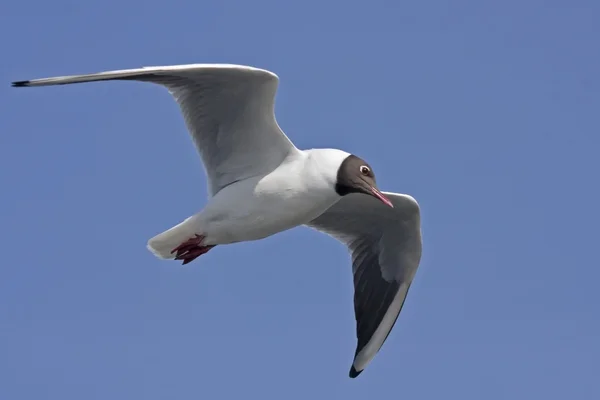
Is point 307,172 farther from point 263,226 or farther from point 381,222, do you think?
point 381,222

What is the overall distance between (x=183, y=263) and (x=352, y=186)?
6.18 ft

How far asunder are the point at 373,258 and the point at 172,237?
2.55m

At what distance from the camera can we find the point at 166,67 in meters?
10.4

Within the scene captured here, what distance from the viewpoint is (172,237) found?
1164cm

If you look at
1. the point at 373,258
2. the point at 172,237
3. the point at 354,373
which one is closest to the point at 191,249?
the point at 172,237

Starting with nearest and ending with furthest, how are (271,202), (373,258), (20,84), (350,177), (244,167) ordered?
(20,84) < (350,177) < (271,202) < (244,167) < (373,258)

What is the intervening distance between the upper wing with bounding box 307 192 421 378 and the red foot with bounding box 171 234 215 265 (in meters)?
1.87

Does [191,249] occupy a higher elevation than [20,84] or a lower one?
lower

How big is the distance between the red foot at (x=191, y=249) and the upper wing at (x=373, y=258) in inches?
73.5

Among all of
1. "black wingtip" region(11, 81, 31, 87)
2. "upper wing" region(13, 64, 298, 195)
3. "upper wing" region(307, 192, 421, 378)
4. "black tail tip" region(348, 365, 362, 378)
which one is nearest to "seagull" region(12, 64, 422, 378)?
"upper wing" region(13, 64, 298, 195)

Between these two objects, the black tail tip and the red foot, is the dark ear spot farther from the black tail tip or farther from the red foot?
the black tail tip

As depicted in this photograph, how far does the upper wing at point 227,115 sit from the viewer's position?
417 inches

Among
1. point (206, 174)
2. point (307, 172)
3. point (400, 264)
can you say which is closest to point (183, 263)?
point (206, 174)

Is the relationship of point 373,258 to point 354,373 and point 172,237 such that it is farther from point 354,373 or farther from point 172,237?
point 172,237
